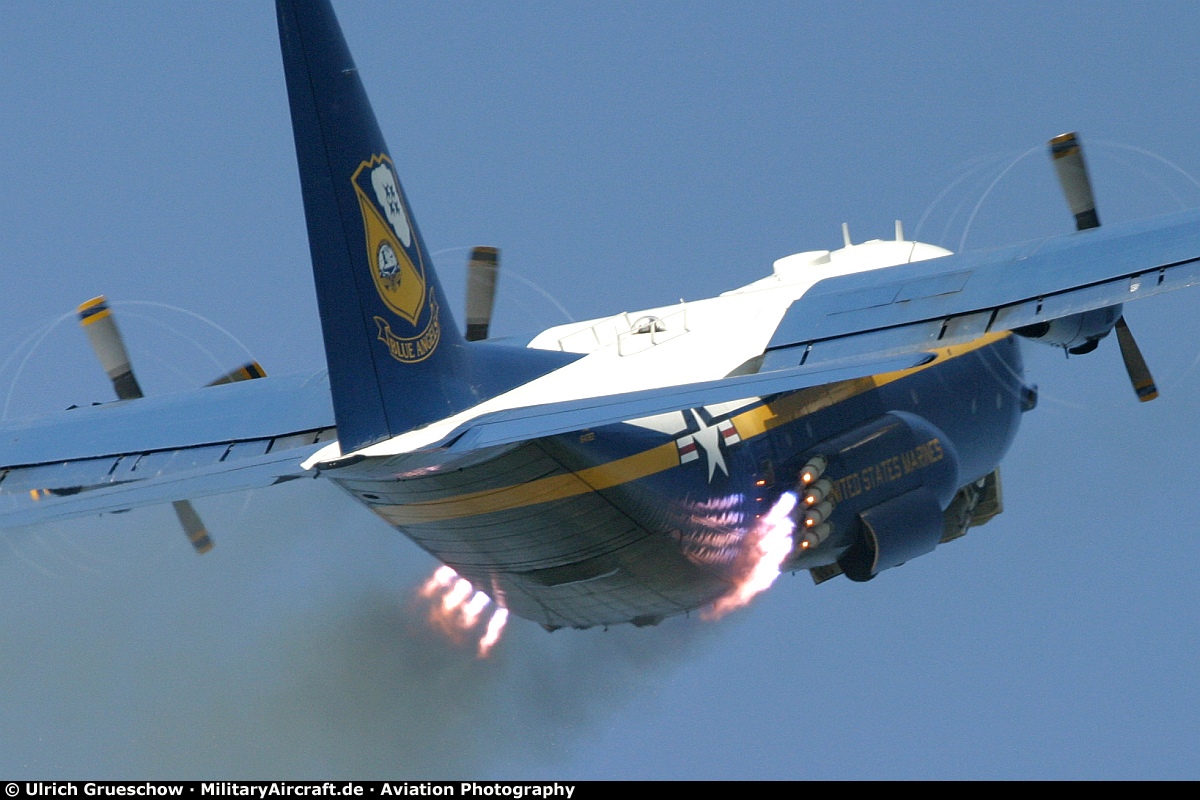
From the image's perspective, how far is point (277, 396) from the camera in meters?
28.3

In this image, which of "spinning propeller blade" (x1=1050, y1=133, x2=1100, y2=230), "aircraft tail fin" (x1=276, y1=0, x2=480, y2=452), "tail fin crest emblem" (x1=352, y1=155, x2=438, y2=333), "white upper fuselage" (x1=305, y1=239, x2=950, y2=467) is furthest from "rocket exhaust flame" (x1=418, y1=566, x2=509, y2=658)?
"spinning propeller blade" (x1=1050, y1=133, x2=1100, y2=230)

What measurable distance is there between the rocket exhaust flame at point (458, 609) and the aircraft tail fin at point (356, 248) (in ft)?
24.1

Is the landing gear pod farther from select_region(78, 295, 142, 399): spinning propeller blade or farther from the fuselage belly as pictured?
select_region(78, 295, 142, 399): spinning propeller blade

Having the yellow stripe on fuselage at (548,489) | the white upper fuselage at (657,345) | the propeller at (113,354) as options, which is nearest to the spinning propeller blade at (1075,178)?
the white upper fuselage at (657,345)

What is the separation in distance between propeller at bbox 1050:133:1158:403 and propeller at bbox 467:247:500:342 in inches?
351

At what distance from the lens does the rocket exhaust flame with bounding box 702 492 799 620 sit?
26.5 meters

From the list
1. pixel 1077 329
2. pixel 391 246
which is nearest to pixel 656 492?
pixel 391 246

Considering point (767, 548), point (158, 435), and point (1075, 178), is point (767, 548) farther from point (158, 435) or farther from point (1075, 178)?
point (158, 435)

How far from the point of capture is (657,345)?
2695 centimetres

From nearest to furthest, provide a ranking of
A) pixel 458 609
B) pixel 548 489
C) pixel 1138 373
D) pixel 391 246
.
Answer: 1. pixel 391 246
2. pixel 548 489
3. pixel 1138 373
4. pixel 458 609

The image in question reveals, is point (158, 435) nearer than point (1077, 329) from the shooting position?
Yes

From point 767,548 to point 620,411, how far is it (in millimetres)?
6238
